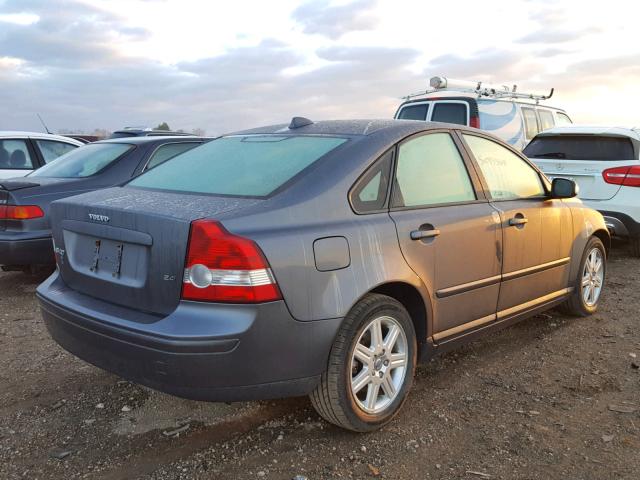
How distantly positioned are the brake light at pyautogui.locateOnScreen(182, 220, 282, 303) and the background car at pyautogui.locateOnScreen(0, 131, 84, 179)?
631cm

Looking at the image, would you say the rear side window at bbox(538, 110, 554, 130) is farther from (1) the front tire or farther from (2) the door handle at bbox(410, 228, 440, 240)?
(1) the front tire

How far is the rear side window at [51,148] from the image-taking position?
26.0ft

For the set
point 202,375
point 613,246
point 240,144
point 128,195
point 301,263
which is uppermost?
point 240,144

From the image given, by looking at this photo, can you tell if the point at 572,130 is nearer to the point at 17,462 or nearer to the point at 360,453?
the point at 360,453

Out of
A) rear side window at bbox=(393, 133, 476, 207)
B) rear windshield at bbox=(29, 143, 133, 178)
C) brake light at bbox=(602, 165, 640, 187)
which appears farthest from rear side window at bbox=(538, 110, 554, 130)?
rear side window at bbox=(393, 133, 476, 207)

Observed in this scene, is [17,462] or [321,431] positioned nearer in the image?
[17,462]

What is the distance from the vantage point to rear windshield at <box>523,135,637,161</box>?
22.5 feet

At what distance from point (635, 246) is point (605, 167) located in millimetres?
1214

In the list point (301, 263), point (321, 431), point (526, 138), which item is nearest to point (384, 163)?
point (301, 263)

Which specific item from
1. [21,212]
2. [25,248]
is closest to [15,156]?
[21,212]

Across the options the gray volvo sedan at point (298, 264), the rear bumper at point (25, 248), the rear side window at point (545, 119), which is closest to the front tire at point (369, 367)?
the gray volvo sedan at point (298, 264)

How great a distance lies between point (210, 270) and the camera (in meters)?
2.49

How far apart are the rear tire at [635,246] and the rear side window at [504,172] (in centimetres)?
376

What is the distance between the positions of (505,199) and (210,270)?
220 centimetres
